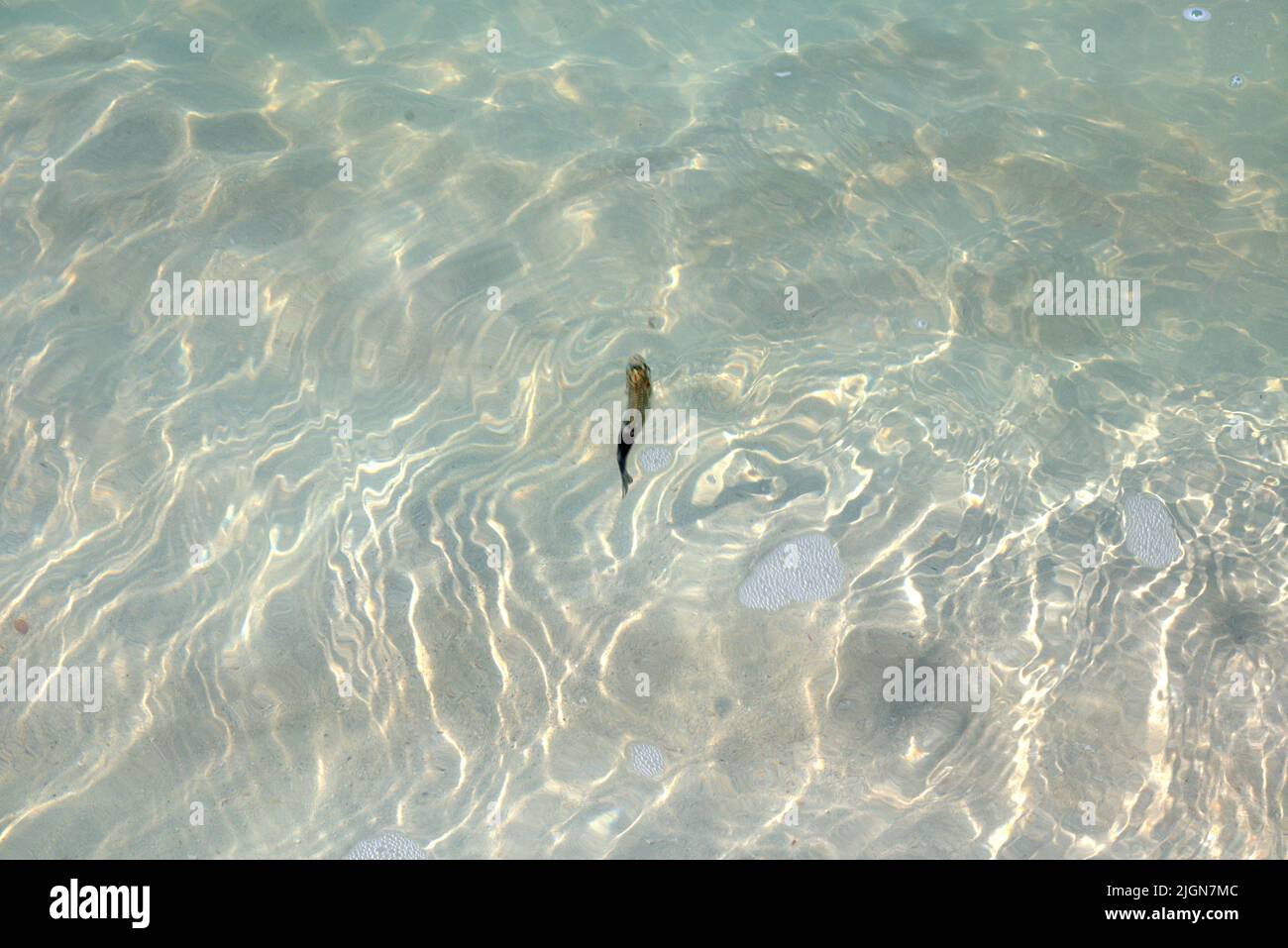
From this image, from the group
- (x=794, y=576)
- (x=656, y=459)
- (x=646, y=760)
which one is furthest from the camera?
(x=656, y=459)

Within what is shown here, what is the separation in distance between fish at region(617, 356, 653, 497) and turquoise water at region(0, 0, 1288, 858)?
90 mm

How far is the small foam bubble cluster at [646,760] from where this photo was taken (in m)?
3.94

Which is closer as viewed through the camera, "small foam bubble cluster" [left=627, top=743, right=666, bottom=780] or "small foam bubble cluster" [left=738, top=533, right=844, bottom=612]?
"small foam bubble cluster" [left=627, top=743, right=666, bottom=780]

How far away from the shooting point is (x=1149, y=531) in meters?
4.47

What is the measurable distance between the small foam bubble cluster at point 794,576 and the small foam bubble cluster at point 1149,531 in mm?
1435

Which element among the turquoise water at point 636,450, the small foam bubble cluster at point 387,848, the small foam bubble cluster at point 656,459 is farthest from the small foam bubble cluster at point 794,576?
the small foam bubble cluster at point 387,848

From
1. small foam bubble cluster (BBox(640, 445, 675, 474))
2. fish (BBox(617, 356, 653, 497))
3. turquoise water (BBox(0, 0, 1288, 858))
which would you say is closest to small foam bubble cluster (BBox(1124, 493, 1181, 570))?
turquoise water (BBox(0, 0, 1288, 858))

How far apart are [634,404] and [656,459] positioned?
1.13 ft

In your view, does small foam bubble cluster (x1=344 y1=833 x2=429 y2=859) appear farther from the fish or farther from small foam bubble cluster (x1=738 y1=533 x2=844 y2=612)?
the fish

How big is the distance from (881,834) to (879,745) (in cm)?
36

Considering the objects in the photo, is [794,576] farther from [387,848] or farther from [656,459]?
[387,848]

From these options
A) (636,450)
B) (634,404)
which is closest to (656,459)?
(636,450)

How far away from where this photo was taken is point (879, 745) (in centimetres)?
398

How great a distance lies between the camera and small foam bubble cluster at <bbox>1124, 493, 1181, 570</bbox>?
439 cm
